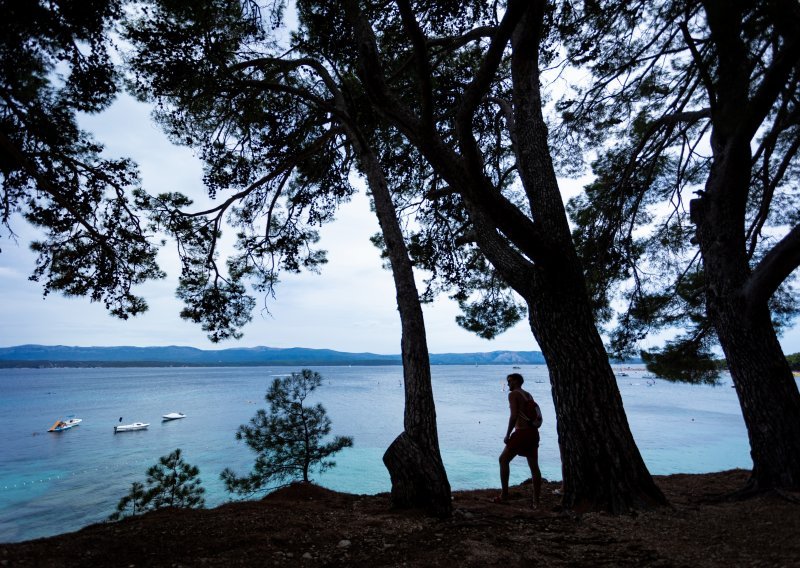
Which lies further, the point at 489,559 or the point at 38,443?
the point at 38,443

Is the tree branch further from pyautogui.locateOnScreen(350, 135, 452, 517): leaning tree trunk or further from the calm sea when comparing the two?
the calm sea

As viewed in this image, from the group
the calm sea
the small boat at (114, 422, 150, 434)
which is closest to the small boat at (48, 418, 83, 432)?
the calm sea

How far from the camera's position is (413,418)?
153 inches

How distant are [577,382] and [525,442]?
1159 mm

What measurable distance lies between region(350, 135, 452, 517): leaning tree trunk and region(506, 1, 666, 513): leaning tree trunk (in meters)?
1.10

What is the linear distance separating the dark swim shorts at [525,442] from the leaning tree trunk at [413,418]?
0.98 m

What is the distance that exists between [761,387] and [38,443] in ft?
108

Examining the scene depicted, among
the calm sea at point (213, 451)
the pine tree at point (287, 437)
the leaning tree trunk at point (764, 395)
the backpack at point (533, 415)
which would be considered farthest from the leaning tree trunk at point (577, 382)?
the calm sea at point (213, 451)

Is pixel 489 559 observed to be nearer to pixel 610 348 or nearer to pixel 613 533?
pixel 613 533

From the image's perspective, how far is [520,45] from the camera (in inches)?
155

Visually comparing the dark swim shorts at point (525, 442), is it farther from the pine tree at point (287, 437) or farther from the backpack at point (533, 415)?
the pine tree at point (287, 437)

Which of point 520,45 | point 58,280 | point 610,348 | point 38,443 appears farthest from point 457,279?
point 38,443

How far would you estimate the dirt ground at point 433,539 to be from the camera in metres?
2.35

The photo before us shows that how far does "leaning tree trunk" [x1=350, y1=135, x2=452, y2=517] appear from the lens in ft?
12.0
